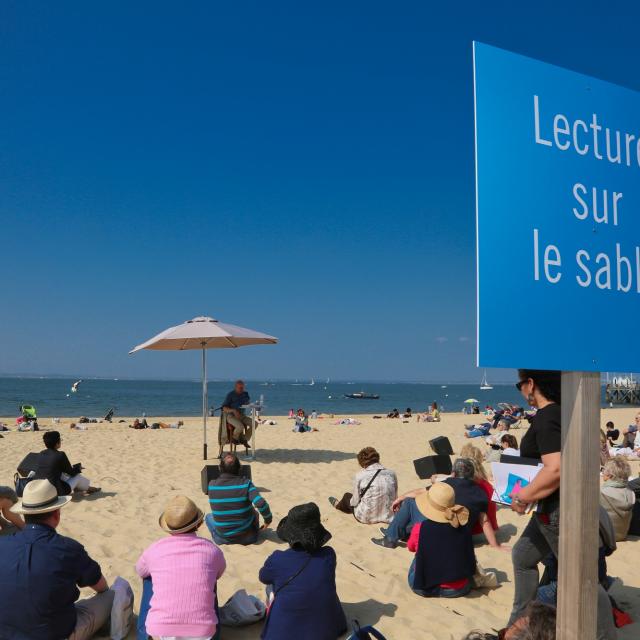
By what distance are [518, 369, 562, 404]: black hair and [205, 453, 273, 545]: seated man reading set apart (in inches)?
131

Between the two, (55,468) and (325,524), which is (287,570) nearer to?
(325,524)

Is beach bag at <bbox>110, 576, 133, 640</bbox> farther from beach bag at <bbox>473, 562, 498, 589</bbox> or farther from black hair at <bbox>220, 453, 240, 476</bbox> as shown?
beach bag at <bbox>473, 562, 498, 589</bbox>

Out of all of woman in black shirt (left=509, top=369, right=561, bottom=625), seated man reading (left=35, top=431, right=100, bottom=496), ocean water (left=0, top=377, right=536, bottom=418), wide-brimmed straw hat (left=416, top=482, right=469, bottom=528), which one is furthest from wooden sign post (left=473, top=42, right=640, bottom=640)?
ocean water (left=0, top=377, right=536, bottom=418)

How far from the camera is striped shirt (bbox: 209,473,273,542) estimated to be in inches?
208

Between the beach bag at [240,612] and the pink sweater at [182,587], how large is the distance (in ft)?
1.37

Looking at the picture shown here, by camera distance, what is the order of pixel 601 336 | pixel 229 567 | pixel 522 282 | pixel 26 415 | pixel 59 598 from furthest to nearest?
pixel 26 415
pixel 229 567
pixel 59 598
pixel 601 336
pixel 522 282

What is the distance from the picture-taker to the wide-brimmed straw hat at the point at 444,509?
4.16m

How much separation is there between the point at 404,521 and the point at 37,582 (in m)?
3.31

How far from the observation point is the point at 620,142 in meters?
1.82

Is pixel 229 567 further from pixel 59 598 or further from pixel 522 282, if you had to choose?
pixel 522 282

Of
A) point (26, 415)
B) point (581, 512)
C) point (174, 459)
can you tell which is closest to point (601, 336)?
point (581, 512)

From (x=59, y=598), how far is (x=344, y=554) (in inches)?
108

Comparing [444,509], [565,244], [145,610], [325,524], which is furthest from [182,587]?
[325,524]

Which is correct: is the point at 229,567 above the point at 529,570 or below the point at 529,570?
below
